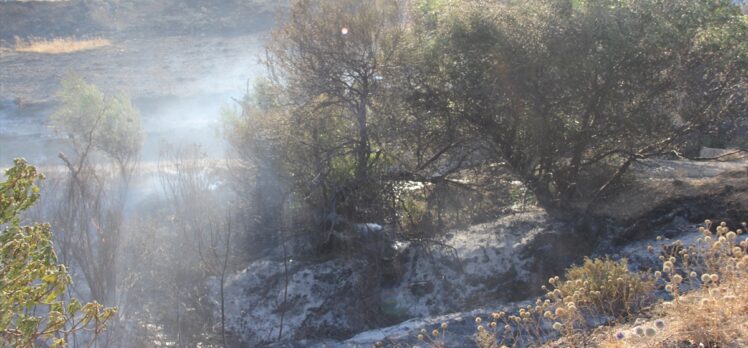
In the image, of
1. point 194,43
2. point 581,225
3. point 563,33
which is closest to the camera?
point 563,33

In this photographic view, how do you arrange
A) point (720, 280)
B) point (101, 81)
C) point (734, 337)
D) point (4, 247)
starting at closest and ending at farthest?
point (4, 247) < point (734, 337) < point (720, 280) < point (101, 81)

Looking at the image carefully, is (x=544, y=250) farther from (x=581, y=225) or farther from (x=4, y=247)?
(x=4, y=247)

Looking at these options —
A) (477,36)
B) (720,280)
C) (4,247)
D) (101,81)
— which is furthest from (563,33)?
(101,81)

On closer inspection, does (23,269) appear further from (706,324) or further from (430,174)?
(430,174)

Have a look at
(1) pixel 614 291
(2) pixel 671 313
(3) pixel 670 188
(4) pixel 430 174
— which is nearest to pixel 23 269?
(2) pixel 671 313

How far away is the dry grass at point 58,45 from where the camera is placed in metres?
31.2

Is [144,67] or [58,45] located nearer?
[144,67]

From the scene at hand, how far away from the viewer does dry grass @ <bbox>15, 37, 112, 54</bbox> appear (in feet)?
102

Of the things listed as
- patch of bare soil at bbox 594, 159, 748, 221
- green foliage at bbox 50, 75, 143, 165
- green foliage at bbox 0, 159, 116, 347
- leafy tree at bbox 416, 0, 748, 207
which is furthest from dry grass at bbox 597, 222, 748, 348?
green foliage at bbox 50, 75, 143, 165

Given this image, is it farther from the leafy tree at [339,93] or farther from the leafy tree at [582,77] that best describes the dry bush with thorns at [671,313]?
the leafy tree at [339,93]

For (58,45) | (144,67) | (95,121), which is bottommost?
(144,67)

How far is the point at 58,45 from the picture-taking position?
3212 centimetres

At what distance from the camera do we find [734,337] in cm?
389

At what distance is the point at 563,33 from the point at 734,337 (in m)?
5.60
